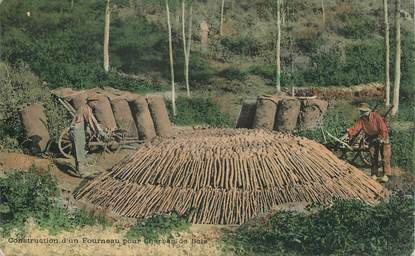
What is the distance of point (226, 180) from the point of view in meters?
11.8

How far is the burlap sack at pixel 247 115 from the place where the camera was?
15.4 m

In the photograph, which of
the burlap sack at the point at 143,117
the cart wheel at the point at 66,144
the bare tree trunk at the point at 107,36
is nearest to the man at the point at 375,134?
the burlap sack at the point at 143,117

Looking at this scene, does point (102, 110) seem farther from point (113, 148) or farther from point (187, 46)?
point (187, 46)

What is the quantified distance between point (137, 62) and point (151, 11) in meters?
1.40

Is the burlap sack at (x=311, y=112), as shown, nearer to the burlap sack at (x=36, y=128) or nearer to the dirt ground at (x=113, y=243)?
the dirt ground at (x=113, y=243)

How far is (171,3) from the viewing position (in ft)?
63.2

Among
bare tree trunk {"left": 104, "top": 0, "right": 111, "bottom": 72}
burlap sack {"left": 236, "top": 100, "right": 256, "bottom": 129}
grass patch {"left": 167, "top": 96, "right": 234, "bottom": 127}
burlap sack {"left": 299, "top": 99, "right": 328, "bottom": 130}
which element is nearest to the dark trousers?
burlap sack {"left": 299, "top": 99, "right": 328, "bottom": 130}

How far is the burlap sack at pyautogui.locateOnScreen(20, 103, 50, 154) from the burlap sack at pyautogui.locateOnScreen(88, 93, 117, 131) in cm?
101

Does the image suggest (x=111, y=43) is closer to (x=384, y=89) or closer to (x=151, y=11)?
(x=151, y=11)

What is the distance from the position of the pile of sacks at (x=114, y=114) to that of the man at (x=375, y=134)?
13.8 feet

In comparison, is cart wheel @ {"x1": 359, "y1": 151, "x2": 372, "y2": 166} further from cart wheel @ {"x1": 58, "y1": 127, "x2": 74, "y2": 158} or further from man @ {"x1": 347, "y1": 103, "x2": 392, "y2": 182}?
cart wheel @ {"x1": 58, "y1": 127, "x2": 74, "y2": 158}

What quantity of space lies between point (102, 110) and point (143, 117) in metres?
0.88

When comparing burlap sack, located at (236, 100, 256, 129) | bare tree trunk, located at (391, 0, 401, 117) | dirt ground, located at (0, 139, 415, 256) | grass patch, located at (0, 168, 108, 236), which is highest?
bare tree trunk, located at (391, 0, 401, 117)

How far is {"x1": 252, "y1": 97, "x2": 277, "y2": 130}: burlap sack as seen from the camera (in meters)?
15.3
